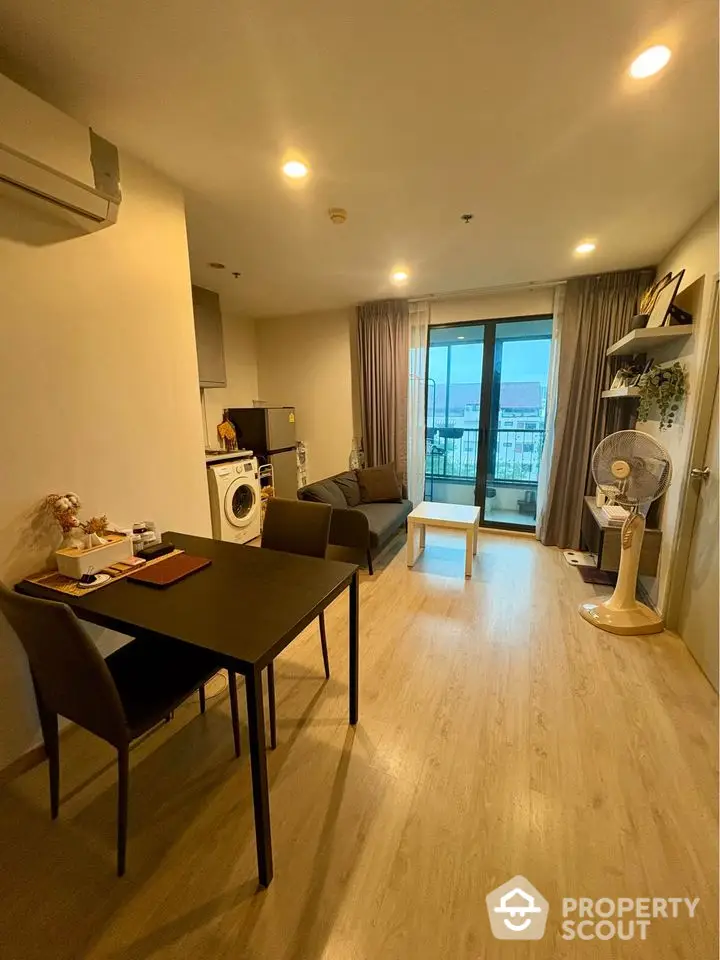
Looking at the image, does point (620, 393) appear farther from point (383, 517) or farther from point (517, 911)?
point (517, 911)

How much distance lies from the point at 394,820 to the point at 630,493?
88.0 inches

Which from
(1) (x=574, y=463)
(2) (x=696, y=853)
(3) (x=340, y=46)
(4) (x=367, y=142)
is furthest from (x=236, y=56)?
(1) (x=574, y=463)

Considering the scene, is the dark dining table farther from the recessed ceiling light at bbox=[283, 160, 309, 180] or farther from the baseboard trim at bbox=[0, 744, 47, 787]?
the recessed ceiling light at bbox=[283, 160, 309, 180]

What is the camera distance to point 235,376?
16.2 feet

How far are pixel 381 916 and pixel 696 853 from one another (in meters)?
1.08

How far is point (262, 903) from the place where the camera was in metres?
1.18

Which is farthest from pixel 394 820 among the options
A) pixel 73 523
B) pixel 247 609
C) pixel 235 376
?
pixel 235 376

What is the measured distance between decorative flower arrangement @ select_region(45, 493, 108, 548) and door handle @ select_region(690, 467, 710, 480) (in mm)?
3163

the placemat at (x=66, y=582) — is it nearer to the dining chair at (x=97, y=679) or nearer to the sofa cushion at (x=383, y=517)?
the dining chair at (x=97, y=679)

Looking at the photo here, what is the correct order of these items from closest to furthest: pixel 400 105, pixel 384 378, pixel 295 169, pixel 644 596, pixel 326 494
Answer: pixel 400 105, pixel 295 169, pixel 644 596, pixel 326 494, pixel 384 378

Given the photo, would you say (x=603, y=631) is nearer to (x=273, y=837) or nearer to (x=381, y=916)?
(x=381, y=916)

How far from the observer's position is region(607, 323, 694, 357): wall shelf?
2430 millimetres

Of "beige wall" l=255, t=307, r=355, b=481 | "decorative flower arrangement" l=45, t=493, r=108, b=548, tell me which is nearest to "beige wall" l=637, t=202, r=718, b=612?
"beige wall" l=255, t=307, r=355, b=481

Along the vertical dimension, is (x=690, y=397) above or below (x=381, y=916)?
above
